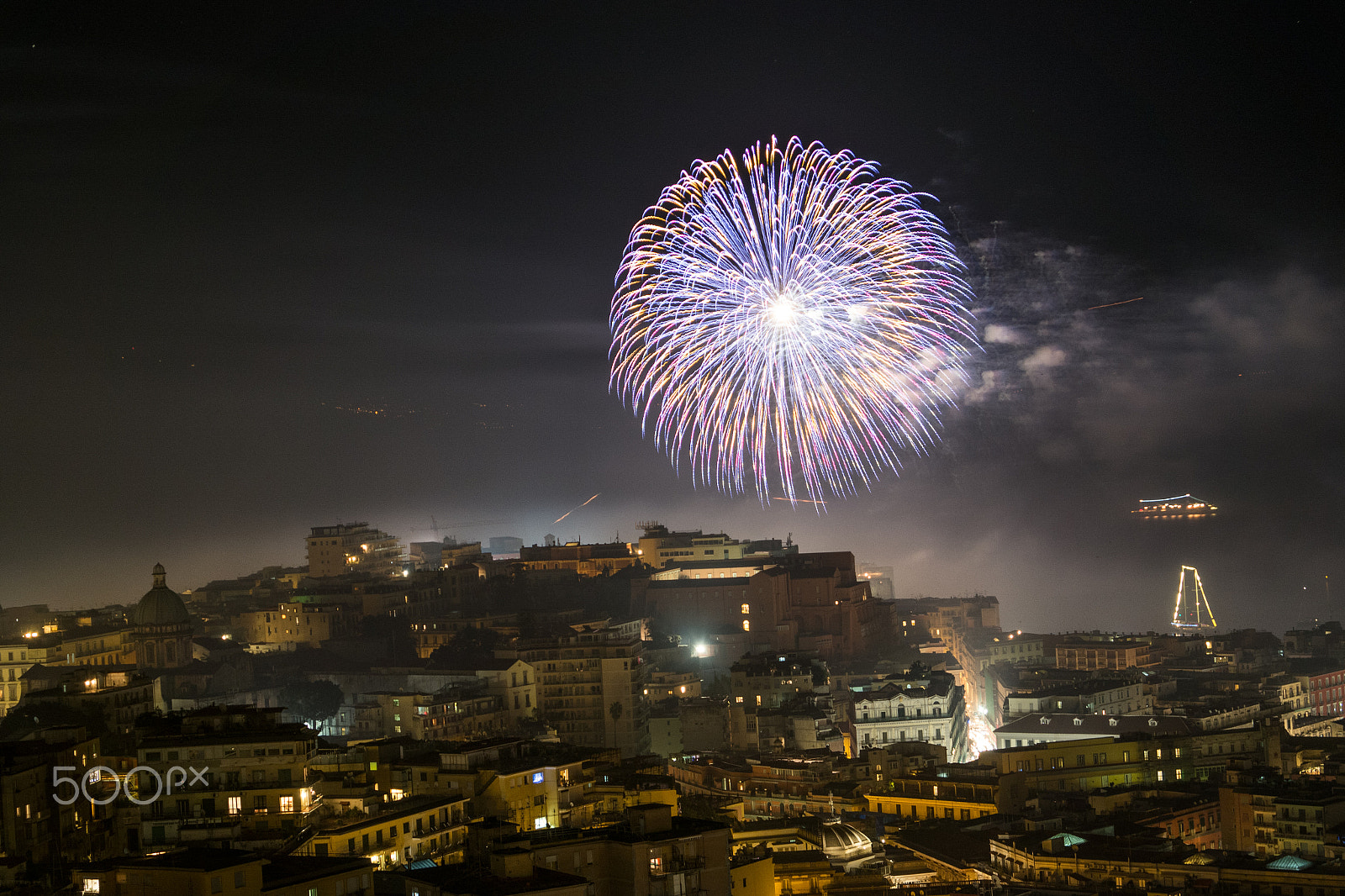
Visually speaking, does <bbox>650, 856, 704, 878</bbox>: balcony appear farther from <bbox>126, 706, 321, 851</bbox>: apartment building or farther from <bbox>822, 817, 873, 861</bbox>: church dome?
<bbox>126, 706, 321, 851</bbox>: apartment building

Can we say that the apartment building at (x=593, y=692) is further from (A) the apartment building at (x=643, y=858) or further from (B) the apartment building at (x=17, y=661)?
(A) the apartment building at (x=643, y=858)

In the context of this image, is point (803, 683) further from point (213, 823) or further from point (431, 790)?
point (213, 823)

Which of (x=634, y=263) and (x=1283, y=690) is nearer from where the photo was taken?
(x=634, y=263)

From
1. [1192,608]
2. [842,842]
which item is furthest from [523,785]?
[1192,608]

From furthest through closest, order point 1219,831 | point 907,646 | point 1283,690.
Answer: point 907,646 < point 1283,690 < point 1219,831

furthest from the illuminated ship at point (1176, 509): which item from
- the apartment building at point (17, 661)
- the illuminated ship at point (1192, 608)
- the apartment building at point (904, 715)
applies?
the apartment building at point (17, 661)

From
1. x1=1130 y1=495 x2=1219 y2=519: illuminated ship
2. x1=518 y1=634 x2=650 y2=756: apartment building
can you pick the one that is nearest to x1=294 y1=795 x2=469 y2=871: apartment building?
x1=518 y1=634 x2=650 y2=756: apartment building

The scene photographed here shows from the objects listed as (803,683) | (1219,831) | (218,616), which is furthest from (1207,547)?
(218,616)

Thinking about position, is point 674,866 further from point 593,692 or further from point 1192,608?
point 1192,608
